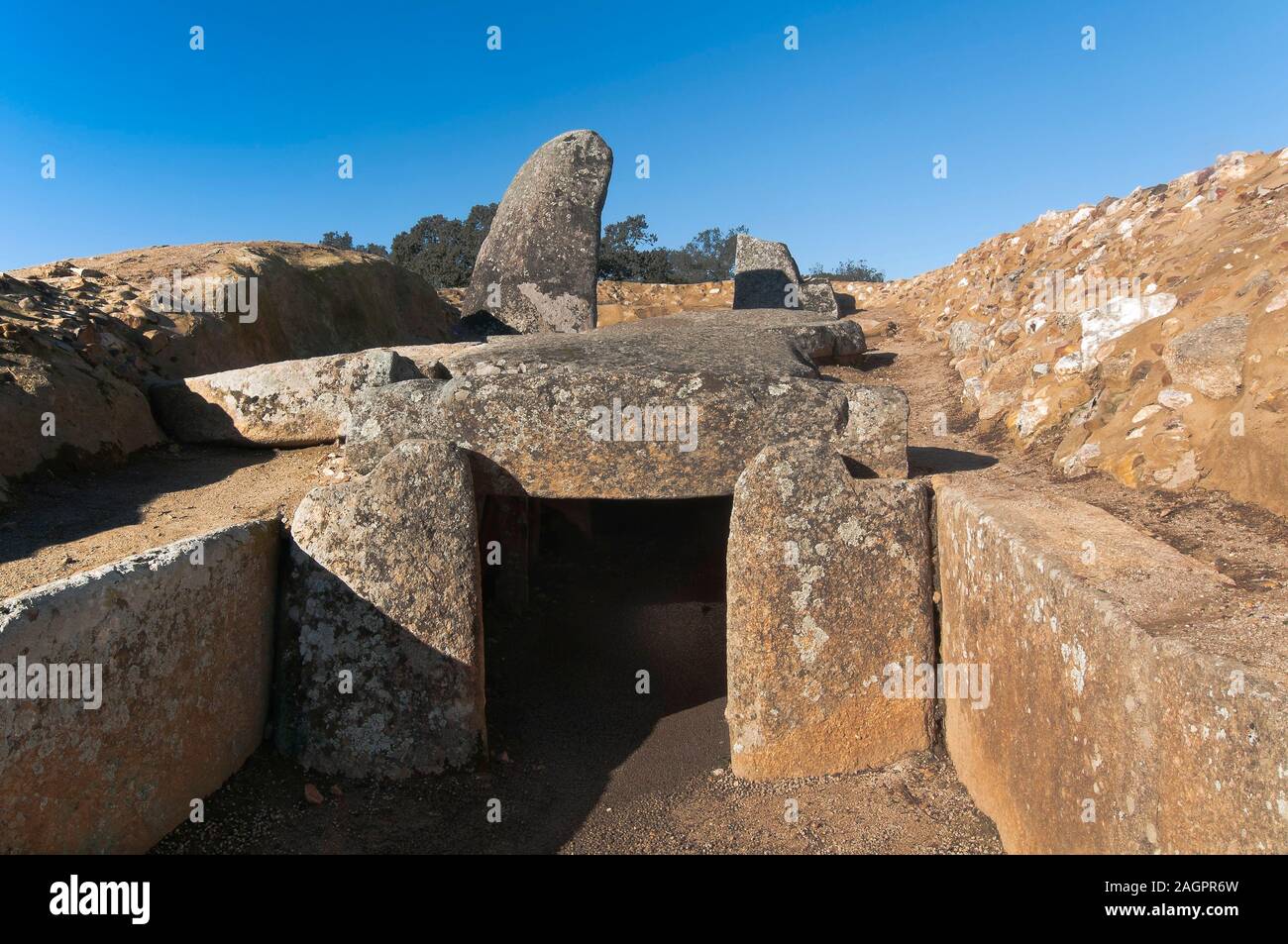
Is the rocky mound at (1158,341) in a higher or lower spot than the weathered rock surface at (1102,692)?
higher

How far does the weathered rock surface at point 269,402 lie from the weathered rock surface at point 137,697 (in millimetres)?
1462

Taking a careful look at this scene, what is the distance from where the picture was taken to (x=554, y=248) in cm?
836

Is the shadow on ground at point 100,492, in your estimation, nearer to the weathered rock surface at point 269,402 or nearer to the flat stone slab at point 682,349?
the weathered rock surface at point 269,402

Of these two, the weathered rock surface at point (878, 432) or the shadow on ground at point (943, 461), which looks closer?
the weathered rock surface at point (878, 432)

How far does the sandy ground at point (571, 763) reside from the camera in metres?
3.20

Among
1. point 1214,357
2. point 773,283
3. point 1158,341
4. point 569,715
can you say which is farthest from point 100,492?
point 773,283

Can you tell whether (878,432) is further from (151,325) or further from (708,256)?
(708,256)

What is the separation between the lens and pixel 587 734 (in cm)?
447

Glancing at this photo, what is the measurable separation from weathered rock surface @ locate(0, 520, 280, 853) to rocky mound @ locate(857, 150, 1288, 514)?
3.60m

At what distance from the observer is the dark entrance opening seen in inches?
164

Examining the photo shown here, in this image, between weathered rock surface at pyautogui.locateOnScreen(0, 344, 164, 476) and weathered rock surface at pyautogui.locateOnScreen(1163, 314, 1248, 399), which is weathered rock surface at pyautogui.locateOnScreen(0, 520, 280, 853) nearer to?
weathered rock surface at pyautogui.locateOnScreen(0, 344, 164, 476)

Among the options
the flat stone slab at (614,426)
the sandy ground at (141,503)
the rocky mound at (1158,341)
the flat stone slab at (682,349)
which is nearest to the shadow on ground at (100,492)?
the sandy ground at (141,503)

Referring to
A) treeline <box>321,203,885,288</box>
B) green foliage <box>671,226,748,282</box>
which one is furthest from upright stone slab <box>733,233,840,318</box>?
green foliage <box>671,226,748,282</box>
